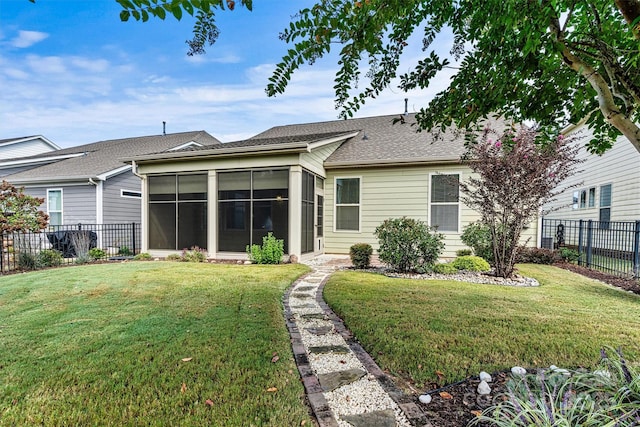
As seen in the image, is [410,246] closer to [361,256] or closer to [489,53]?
[361,256]

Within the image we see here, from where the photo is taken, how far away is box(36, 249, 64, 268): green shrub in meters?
8.18

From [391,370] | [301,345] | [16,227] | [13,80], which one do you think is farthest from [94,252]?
[391,370]

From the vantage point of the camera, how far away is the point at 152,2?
93cm

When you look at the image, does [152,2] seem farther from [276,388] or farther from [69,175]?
[69,175]

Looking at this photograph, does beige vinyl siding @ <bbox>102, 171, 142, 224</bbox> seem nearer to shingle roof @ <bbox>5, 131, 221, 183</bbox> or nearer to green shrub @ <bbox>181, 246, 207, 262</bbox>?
shingle roof @ <bbox>5, 131, 221, 183</bbox>

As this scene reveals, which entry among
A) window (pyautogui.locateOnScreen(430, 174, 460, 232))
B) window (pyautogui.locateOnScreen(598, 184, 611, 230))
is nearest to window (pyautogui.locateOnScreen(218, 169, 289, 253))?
window (pyautogui.locateOnScreen(430, 174, 460, 232))

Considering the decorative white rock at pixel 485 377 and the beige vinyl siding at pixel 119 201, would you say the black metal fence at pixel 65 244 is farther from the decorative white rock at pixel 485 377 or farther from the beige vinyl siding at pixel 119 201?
the decorative white rock at pixel 485 377

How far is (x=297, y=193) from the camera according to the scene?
852cm

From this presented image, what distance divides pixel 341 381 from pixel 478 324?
2112mm

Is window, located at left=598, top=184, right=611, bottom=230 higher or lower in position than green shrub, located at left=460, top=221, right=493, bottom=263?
higher

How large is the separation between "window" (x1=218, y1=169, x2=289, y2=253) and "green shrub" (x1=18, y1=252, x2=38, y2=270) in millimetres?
4705

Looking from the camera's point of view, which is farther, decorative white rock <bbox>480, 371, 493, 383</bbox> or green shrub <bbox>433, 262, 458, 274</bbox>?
green shrub <bbox>433, 262, 458, 274</bbox>

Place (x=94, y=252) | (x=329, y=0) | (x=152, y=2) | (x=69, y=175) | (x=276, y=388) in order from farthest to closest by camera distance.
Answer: (x=69, y=175)
(x=94, y=252)
(x=276, y=388)
(x=329, y=0)
(x=152, y=2)

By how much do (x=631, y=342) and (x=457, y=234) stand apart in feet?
21.8
